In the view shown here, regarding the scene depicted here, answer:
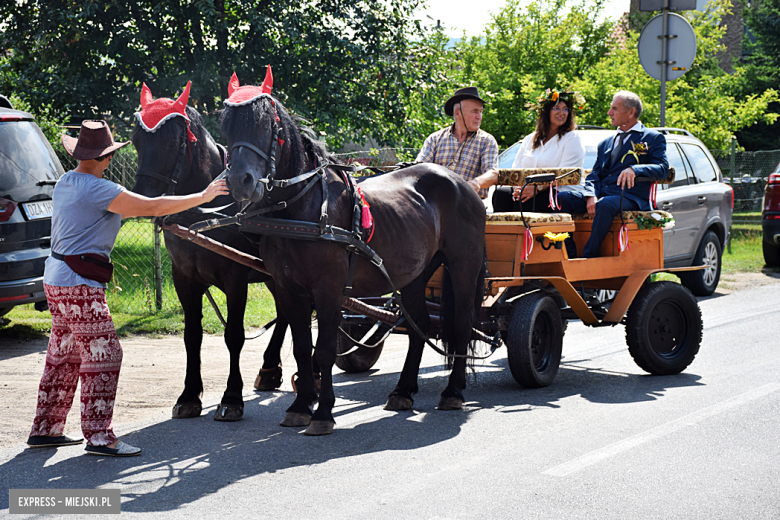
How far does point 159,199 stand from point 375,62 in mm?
11497

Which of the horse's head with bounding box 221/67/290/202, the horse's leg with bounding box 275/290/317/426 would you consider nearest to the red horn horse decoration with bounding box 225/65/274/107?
the horse's head with bounding box 221/67/290/202

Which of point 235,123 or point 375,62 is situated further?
point 375,62

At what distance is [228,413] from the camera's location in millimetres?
5680

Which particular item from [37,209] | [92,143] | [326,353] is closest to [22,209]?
[37,209]

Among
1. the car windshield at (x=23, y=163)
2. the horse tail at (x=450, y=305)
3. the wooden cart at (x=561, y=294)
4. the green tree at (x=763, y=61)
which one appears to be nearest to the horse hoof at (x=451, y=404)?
the horse tail at (x=450, y=305)

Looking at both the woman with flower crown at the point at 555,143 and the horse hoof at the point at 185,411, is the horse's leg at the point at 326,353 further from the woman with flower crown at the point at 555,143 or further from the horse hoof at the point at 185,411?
the woman with flower crown at the point at 555,143

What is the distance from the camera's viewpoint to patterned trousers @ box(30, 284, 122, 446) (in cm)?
471

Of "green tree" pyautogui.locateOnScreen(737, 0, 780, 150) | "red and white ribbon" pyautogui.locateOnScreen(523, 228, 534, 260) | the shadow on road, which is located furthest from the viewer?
"green tree" pyautogui.locateOnScreen(737, 0, 780, 150)

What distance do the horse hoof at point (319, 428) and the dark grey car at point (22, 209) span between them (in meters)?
3.77

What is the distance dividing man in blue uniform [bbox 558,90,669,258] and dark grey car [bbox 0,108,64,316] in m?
5.02

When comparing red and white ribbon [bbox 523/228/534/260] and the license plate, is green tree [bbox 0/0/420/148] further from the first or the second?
red and white ribbon [bbox 523/228/534/260]

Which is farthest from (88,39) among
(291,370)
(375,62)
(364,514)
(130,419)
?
(364,514)

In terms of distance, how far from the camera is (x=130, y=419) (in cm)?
573

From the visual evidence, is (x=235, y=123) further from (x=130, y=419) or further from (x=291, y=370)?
(x=291, y=370)
